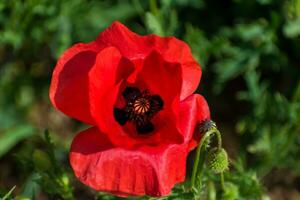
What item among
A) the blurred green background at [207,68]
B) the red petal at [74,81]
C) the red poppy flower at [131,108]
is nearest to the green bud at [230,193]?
the red poppy flower at [131,108]

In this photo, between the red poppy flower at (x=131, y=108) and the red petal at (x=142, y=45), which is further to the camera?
the red petal at (x=142, y=45)

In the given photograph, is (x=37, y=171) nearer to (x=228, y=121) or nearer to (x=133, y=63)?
(x=133, y=63)

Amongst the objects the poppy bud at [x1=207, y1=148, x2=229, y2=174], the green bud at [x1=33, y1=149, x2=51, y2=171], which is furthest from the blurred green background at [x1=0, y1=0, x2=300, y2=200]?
the poppy bud at [x1=207, y1=148, x2=229, y2=174]

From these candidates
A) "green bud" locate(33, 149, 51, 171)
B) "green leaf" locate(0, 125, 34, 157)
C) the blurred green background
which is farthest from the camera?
"green leaf" locate(0, 125, 34, 157)

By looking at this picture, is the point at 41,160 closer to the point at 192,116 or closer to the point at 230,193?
the point at 192,116

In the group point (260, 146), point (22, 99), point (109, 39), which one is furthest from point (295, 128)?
point (22, 99)

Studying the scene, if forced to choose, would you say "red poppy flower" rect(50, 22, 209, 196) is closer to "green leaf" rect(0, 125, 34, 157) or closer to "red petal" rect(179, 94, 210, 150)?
"red petal" rect(179, 94, 210, 150)

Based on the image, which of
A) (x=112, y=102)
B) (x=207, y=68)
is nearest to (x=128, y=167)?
(x=112, y=102)

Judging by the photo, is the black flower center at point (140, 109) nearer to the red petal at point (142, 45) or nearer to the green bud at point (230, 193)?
the red petal at point (142, 45)
